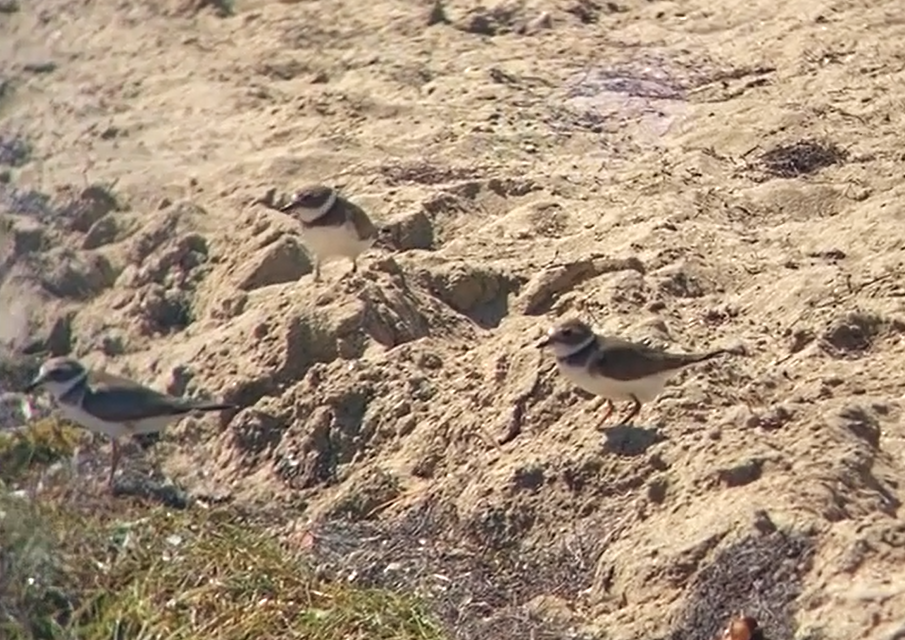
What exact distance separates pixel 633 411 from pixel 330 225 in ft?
6.28

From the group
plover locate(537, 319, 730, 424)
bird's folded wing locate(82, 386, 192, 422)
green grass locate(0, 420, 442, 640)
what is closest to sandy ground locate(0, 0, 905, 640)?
plover locate(537, 319, 730, 424)

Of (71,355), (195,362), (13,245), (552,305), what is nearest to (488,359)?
A: (552,305)

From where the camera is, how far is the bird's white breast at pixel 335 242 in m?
9.20

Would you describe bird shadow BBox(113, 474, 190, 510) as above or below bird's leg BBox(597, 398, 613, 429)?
below

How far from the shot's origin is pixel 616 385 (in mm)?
7797

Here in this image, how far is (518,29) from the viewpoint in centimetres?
1162

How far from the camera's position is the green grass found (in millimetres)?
7566

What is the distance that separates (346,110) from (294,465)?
9.69ft

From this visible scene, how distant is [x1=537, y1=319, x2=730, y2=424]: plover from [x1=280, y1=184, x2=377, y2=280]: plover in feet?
5.00

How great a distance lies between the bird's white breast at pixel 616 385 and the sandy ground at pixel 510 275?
0.11m

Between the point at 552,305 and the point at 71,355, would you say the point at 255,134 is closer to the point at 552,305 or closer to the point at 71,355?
the point at 71,355

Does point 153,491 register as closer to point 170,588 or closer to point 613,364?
point 170,588

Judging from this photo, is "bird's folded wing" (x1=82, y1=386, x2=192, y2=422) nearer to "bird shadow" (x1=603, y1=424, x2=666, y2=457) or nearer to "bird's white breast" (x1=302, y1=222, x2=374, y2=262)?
"bird's white breast" (x1=302, y1=222, x2=374, y2=262)

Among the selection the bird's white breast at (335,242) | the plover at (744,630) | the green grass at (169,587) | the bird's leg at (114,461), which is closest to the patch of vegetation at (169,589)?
the green grass at (169,587)
